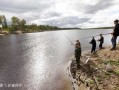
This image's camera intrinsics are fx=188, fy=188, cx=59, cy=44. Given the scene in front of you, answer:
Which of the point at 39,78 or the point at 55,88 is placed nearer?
the point at 55,88

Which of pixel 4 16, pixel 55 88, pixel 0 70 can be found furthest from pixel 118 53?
pixel 4 16

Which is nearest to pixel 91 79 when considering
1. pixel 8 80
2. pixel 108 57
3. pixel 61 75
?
pixel 61 75

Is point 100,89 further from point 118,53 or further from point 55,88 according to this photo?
point 118,53

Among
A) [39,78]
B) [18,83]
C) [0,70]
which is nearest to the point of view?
[18,83]

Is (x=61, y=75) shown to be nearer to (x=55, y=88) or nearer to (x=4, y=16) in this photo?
(x=55, y=88)

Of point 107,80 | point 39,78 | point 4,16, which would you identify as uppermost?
point 4,16

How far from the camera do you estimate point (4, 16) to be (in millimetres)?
175250

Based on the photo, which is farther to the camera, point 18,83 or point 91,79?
point 18,83

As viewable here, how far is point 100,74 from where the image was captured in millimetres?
17453

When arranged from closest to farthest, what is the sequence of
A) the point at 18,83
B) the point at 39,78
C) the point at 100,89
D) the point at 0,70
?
the point at 100,89, the point at 18,83, the point at 39,78, the point at 0,70

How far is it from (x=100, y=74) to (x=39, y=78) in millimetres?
7283

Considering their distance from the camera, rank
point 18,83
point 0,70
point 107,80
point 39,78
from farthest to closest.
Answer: point 0,70, point 39,78, point 18,83, point 107,80

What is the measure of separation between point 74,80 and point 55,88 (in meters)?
2.01

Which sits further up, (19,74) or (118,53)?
(118,53)
